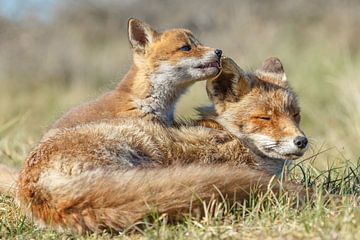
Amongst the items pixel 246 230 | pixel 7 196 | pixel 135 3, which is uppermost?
pixel 135 3

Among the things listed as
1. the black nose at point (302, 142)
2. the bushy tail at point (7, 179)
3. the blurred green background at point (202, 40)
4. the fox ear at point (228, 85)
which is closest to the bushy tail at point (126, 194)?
the black nose at point (302, 142)

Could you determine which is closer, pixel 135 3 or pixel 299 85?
pixel 299 85

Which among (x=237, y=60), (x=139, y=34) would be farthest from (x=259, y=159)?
(x=237, y=60)

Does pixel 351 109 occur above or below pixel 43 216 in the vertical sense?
above

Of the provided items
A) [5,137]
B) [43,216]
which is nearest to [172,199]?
[43,216]

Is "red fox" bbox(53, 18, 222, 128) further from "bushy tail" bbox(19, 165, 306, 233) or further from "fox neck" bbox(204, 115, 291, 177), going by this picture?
"bushy tail" bbox(19, 165, 306, 233)

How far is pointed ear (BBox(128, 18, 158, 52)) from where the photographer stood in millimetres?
7742

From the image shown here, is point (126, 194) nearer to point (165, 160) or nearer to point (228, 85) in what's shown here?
point (165, 160)

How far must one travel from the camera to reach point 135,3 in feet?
84.7

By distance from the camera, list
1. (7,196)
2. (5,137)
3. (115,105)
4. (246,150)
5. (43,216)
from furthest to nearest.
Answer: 1. (5,137)
2. (115,105)
3. (7,196)
4. (246,150)
5. (43,216)

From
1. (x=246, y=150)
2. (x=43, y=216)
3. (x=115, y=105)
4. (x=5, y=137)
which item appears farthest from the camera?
(x=5, y=137)

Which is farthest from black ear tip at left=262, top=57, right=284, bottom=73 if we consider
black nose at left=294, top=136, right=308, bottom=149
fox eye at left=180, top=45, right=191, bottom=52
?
black nose at left=294, top=136, right=308, bottom=149

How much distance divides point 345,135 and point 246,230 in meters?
6.20

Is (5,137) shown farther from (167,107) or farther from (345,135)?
(345,135)
